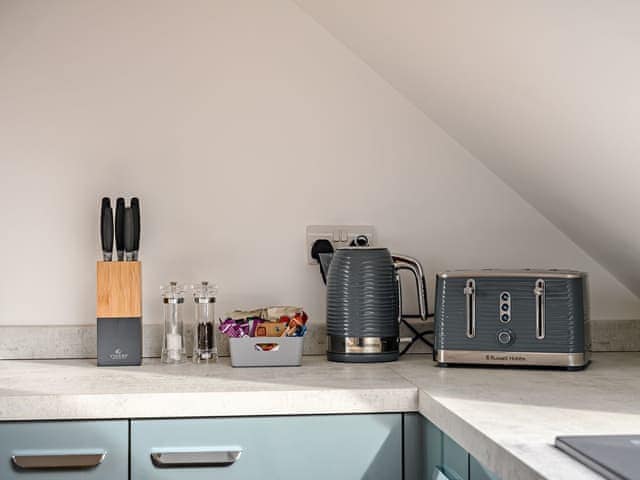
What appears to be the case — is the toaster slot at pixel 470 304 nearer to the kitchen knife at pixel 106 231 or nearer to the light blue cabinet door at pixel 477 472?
the light blue cabinet door at pixel 477 472

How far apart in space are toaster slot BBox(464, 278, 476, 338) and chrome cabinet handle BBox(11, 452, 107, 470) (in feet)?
2.95

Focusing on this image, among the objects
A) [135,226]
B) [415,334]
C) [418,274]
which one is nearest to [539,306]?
[418,274]

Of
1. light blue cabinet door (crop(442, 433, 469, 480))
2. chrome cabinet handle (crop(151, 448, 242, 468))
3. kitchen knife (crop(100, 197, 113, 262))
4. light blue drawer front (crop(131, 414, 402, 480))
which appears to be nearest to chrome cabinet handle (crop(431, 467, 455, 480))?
light blue cabinet door (crop(442, 433, 469, 480))

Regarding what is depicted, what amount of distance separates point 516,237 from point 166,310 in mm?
1014

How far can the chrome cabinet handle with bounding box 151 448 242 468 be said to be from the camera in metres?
1.71

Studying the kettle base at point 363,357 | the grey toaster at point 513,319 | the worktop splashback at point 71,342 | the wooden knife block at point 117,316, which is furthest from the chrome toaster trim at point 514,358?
the wooden knife block at point 117,316

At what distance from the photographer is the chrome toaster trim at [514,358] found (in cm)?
201

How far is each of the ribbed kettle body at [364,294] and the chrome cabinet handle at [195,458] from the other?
54 cm

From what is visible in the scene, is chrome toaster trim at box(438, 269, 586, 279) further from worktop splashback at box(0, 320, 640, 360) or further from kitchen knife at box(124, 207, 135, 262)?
kitchen knife at box(124, 207, 135, 262)

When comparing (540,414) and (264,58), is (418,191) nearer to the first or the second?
(264,58)

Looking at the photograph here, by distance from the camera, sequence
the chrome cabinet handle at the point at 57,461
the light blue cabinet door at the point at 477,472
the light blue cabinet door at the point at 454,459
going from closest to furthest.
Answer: the light blue cabinet door at the point at 477,472, the light blue cabinet door at the point at 454,459, the chrome cabinet handle at the point at 57,461

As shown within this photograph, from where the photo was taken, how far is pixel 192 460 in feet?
5.64

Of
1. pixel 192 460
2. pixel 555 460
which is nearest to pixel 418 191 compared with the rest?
pixel 192 460

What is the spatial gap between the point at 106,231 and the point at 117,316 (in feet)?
0.70
